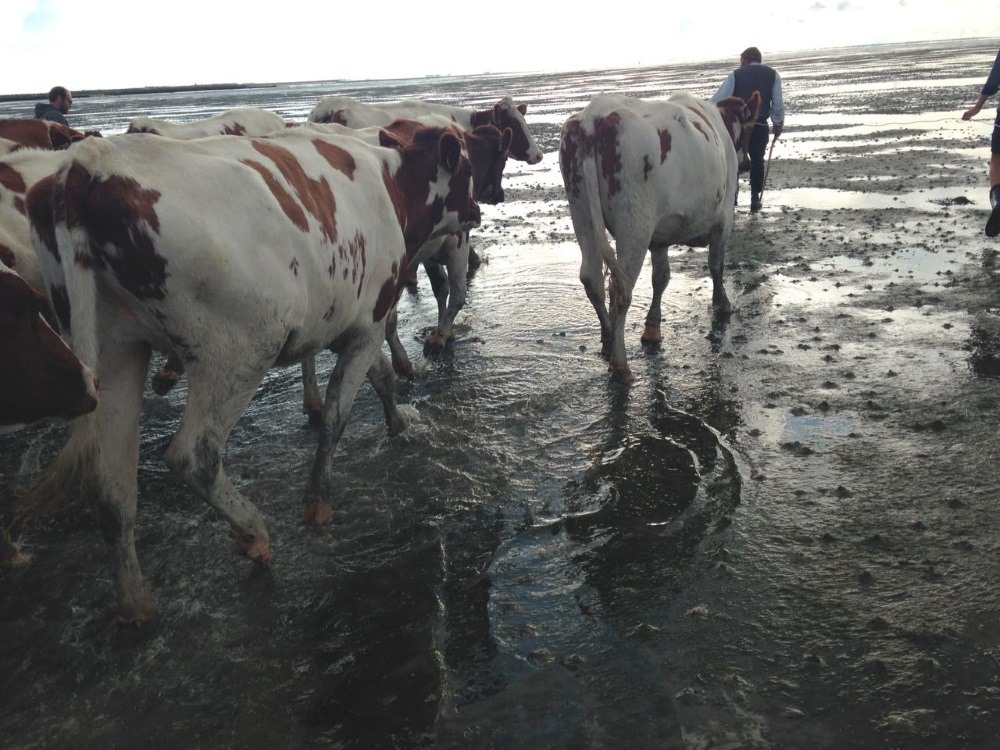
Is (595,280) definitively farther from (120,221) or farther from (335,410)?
(120,221)

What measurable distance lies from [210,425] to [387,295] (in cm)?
151

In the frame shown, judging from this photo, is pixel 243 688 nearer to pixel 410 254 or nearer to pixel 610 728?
pixel 610 728

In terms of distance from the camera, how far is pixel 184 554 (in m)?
4.10

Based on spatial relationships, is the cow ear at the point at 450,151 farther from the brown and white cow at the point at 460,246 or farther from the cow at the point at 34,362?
the cow at the point at 34,362

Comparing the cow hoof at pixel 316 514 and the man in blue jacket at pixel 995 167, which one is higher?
the man in blue jacket at pixel 995 167

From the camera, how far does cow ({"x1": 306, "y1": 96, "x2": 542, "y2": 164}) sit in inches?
338

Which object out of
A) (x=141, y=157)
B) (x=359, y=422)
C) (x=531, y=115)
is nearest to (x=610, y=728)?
(x=141, y=157)

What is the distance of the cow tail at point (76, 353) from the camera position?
2.96 metres

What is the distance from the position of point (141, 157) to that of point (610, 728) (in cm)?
304

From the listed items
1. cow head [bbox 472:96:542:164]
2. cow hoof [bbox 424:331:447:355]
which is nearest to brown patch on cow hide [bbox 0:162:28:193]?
cow hoof [bbox 424:331:447:355]

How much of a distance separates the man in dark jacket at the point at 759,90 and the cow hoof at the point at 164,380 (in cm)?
931

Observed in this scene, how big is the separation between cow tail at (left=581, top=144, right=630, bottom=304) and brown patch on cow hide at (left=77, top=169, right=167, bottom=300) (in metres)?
3.92

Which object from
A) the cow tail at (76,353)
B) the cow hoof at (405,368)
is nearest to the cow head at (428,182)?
the cow hoof at (405,368)

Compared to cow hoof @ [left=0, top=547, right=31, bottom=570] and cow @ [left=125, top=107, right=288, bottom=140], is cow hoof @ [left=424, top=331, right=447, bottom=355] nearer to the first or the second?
cow @ [left=125, top=107, right=288, bottom=140]
